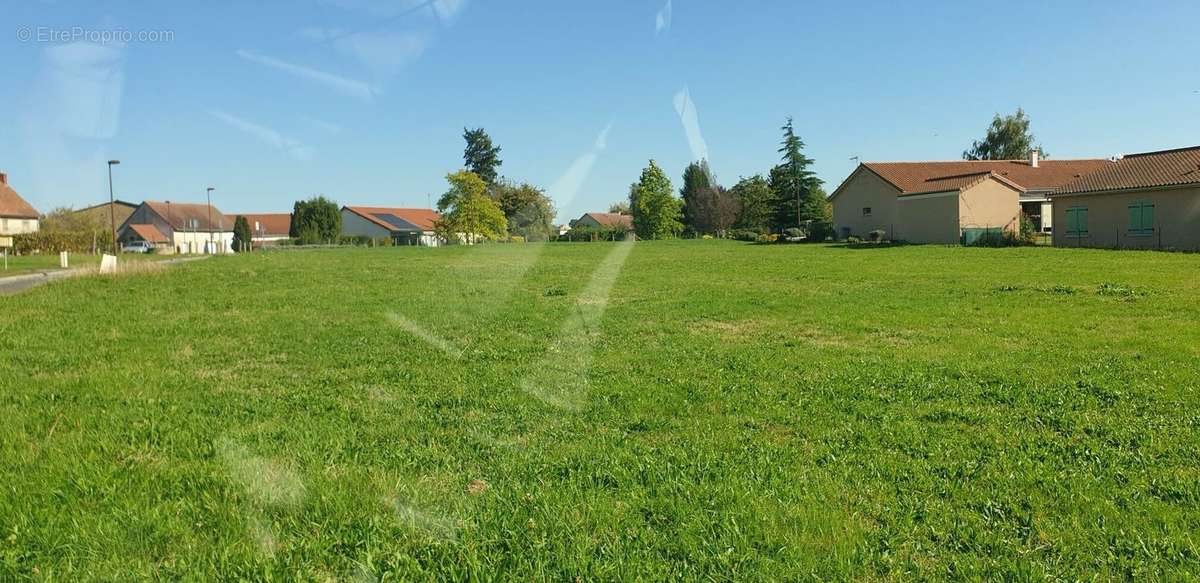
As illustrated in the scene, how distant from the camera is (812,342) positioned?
8.91 m

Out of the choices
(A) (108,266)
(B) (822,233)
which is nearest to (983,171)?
(B) (822,233)

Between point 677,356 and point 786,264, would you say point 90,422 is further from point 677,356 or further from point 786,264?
point 786,264

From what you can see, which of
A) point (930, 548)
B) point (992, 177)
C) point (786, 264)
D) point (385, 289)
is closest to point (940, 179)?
point (992, 177)

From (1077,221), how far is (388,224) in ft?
257

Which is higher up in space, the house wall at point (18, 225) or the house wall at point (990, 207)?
the house wall at point (18, 225)

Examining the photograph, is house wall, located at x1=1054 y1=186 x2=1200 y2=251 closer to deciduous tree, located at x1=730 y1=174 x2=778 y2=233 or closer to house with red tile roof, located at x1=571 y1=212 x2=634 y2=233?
house with red tile roof, located at x1=571 y1=212 x2=634 y2=233

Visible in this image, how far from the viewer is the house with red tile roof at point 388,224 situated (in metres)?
90.2

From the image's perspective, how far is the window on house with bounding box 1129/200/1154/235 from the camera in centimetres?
3234

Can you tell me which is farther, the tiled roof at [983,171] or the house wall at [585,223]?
the tiled roof at [983,171]

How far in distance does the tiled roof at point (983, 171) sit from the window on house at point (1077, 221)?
801 cm

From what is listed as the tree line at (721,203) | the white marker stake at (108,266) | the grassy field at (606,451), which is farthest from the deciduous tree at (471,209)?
the grassy field at (606,451)

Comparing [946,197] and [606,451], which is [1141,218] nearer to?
[946,197]

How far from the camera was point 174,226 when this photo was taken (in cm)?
8956

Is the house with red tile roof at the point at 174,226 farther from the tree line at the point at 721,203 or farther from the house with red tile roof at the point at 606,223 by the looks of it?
the house with red tile roof at the point at 606,223
